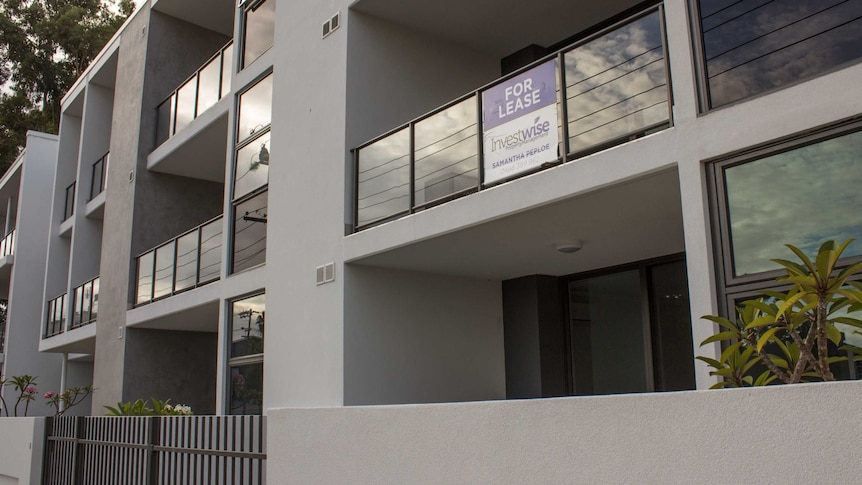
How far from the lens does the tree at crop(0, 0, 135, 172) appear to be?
36.5 metres

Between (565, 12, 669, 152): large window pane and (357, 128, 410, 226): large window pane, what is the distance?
2.56m

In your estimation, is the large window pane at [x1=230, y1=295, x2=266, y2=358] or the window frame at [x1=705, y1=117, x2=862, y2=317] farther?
the large window pane at [x1=230, y1=295, x2=266, y2=358]

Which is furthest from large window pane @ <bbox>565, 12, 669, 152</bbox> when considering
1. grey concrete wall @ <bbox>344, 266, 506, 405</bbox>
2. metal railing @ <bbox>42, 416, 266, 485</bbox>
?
metal railing @ <bbox>42, 416, 266, 485</bbox>

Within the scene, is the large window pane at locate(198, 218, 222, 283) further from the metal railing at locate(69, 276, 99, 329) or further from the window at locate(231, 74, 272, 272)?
the metal railing at locate(69, 276, 99, 329)

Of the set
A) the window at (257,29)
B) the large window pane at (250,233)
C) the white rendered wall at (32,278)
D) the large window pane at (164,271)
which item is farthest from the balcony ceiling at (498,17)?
the white rendered wall at (32,278)

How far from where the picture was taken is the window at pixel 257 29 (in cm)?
1252

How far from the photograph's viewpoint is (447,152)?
885cm

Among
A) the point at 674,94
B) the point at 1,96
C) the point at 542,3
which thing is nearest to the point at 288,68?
the point at 542,3

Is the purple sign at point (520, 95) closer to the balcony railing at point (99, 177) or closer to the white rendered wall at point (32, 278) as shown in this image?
the balcony railing at point (99, 177)

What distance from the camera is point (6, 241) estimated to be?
1077 inches

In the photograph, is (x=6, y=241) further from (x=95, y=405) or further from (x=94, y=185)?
(x=95, y=405)

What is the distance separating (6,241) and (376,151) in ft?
75.1

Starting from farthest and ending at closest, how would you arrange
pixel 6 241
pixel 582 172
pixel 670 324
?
pixel 6 241 → pixel 670 324 → pixel 582 172

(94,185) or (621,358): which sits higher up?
(94,185)
